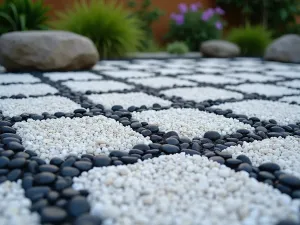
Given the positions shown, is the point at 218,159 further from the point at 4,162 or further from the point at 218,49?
the point at 218,49

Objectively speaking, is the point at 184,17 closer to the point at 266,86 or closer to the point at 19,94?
the point at 266,86

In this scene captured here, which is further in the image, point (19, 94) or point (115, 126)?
point (19, 94)

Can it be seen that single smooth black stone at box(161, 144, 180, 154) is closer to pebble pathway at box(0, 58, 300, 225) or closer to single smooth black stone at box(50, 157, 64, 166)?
pebble pathway at box(0, 58, 300, 225)

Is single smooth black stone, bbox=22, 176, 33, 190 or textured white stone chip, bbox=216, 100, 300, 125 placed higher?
single smooth black stone, bbox=22, 176, 33, 190

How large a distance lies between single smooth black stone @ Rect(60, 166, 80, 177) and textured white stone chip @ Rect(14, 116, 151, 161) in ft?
0.36

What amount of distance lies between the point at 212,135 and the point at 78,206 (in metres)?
0.60

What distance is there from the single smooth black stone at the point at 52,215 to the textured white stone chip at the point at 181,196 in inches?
2.4

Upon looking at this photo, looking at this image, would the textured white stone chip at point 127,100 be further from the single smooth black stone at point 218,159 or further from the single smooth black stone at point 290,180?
the single smooth black stone at point 290,180

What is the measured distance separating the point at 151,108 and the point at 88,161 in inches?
28.6

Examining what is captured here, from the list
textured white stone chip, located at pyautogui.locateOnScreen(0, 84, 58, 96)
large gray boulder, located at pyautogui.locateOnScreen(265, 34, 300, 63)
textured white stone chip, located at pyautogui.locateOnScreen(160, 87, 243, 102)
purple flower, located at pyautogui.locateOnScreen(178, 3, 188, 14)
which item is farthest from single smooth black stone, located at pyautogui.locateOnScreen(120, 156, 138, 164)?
purple flower, located at pyautogui.locateOnScreen(178, 3, 188, 14)

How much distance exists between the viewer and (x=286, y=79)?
A: 2.73 meters

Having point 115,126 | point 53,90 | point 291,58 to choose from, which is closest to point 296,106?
point 115,126

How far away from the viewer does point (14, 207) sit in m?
0.64

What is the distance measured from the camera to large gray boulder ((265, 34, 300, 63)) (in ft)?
14.6
